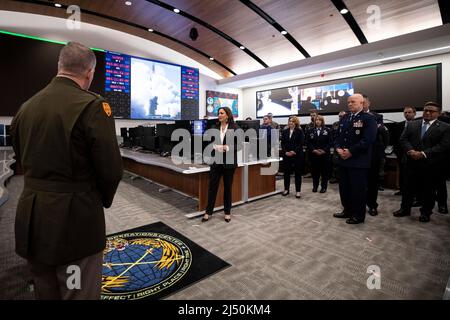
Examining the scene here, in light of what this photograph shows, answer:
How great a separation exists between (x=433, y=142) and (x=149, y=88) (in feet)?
24.9

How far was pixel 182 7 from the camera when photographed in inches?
245

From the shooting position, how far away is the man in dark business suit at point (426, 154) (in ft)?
10.5

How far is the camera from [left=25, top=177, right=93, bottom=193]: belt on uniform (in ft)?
3.37

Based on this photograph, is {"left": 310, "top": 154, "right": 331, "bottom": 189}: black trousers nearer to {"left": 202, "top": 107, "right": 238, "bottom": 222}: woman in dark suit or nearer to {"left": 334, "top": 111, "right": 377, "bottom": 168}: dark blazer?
{"left": 334, "top": 111, "right": 377, "bottom": 168}: dark blazer

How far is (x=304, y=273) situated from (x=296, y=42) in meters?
6.92

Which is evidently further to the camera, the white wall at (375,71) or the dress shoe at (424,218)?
the white wall at (375,71)

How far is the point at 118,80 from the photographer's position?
7461mm

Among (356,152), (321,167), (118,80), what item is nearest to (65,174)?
(356,152)

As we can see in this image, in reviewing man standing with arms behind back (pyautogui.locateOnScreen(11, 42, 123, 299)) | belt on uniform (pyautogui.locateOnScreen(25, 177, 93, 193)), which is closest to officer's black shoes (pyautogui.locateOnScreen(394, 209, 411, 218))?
man standing with arms behind back (pyautogui.locateOnScreen(11, 42, 123, 299))

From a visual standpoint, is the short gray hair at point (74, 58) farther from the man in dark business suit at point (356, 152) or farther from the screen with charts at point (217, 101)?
the screen with charts at point (217, 101)

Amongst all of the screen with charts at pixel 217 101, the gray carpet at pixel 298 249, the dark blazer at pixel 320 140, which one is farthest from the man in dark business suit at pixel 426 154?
the screen with charts at pixel 217 101

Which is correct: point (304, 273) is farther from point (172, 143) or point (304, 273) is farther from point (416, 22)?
point (416, 22)

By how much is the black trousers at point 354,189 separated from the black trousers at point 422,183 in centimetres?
83

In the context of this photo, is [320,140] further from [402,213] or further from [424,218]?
[424,218]
